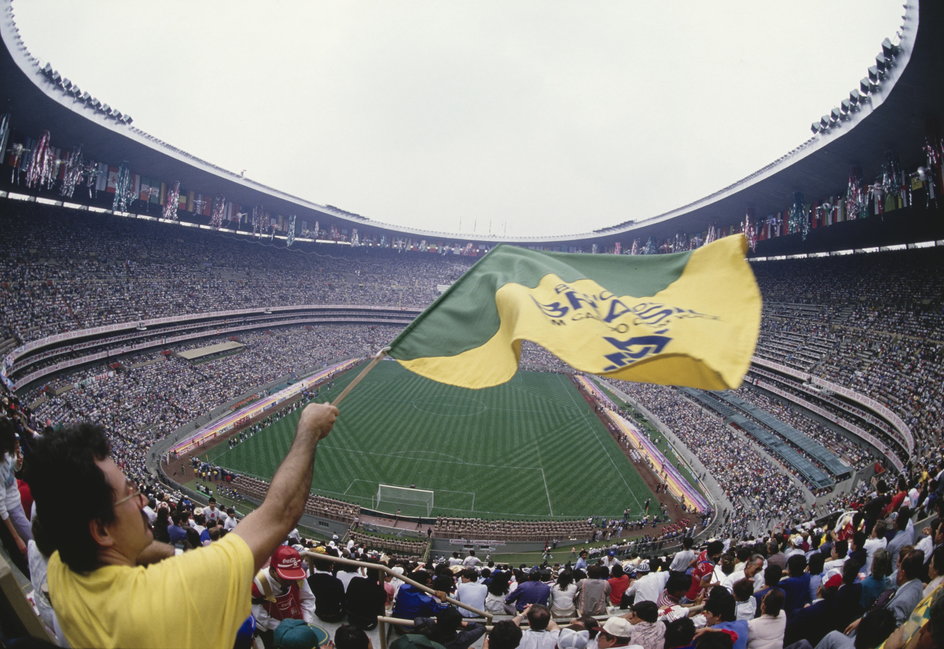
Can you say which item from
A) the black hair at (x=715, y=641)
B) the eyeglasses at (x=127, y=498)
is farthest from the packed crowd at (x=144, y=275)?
the black hair at (x=715, y=641)

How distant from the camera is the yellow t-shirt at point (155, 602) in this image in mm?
1442

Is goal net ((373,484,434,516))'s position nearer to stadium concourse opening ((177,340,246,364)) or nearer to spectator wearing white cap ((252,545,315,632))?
spectator wearing white cap ((252,545,315,632))

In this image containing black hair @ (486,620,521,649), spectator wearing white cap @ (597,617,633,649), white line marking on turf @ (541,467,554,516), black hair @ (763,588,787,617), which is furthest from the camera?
white line marking on turf @ (541,467,554,516)

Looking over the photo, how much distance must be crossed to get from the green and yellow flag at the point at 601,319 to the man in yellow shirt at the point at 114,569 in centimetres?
267

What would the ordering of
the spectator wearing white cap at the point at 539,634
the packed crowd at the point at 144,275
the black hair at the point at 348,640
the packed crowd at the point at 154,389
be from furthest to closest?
the packed crowd at the point at 144,275
the packed crowd at the point at 154,389
the spectator wearing white cap at the point at 539,634
the black hair at the point at 348,640

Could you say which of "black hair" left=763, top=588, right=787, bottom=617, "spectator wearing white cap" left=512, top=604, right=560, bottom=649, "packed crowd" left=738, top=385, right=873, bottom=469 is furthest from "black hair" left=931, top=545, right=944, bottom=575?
"packed crowd" left=738, top=385, right=873, bottom=469

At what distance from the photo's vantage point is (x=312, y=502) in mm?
20234

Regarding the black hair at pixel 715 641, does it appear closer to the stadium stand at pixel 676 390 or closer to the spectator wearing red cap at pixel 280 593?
the stadium stand at pixel 676 390

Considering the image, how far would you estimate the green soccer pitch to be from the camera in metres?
21.9

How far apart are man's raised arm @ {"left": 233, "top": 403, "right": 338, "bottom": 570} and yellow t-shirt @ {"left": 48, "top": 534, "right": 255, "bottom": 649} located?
13 cm

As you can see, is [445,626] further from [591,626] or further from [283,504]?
[283,504]

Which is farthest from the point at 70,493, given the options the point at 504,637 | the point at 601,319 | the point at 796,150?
the point at 796,150

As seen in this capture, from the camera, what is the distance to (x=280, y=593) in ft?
12.2

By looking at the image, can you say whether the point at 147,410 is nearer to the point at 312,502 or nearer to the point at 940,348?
the point at 312,502
